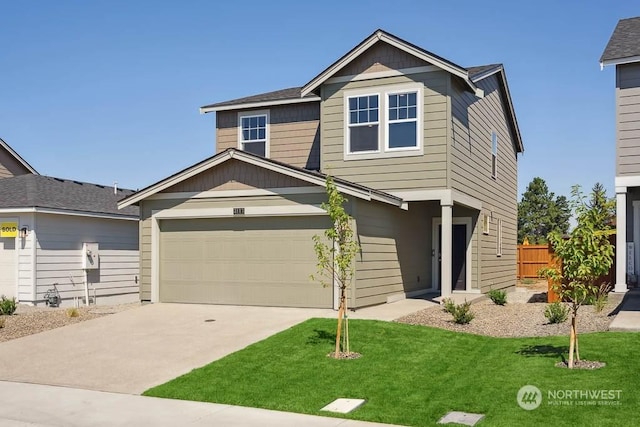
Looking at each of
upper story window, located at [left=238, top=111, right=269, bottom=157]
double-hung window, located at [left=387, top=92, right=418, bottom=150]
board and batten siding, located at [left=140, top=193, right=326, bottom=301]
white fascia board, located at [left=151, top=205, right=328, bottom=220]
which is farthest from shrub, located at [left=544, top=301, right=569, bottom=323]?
upper story window, located at [left=238, top=111, right=269, bottom=157]

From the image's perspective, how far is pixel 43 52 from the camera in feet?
67.7

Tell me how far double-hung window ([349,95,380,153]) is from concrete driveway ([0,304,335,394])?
5.00m

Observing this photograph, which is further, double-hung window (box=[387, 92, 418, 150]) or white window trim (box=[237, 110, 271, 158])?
white window trim (box=[237, 110, 271, 158])

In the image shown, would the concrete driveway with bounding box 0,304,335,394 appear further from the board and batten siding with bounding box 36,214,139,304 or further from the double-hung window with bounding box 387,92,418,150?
the board and batten siding with bounding box 36,214,139,304

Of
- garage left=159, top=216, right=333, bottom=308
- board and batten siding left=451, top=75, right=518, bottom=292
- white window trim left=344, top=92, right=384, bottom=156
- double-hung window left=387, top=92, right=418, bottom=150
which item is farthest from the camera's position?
board and batten siding left=451, top=75, right=518, bottom=292

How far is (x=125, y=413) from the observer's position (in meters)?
7.99

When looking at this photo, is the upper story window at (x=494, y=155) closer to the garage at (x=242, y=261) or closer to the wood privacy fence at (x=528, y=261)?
the garage at (x=242, y=261)

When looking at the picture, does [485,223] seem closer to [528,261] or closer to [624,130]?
[624,130]

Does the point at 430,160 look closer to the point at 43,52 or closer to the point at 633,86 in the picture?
the point at 633,86

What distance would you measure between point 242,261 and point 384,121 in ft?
17.4

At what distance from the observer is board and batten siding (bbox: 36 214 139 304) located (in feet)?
64.5

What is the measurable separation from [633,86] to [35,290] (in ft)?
56.2

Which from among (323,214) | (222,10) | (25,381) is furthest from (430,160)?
(25,381)

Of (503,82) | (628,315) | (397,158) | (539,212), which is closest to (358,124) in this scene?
(397,158)
